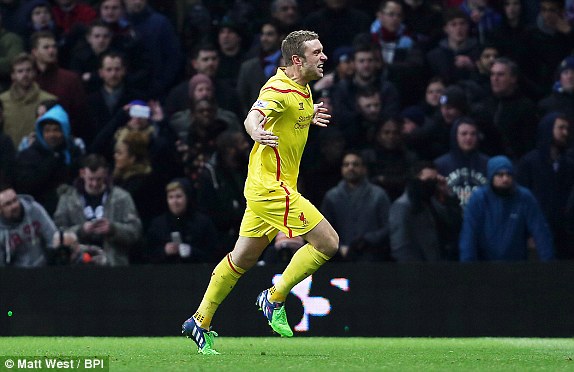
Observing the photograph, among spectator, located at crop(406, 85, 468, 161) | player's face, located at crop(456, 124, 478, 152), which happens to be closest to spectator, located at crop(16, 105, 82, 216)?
spectator, located at crop(406, 85, 468, 161)

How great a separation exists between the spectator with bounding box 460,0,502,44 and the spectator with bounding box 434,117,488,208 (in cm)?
237

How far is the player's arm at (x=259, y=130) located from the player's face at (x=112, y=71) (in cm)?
623

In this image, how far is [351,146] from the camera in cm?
1499

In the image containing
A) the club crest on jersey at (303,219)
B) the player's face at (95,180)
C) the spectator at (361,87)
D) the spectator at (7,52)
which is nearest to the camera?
the club crest on jersey at (303,219)

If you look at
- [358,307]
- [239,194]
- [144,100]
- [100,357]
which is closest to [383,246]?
[358,307]

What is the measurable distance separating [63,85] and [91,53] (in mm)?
811

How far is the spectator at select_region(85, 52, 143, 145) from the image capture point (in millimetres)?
15492

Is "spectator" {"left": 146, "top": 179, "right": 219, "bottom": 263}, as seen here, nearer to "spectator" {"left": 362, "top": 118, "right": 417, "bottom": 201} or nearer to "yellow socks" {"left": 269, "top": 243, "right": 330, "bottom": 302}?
"spectator" {"left": 362, "top": 118, "right": 417, "bottom": 201}

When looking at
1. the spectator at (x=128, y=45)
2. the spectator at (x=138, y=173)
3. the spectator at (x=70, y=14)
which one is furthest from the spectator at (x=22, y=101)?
the spectator at (x=70, y=14)

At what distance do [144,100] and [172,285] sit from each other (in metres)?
2.97

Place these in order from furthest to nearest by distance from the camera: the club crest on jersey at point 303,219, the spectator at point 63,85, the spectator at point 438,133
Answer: the spectator at point 63,85 → the spectator at point 438,133 → the club crest on jersey at point 303,219

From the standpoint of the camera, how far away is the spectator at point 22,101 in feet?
50.0

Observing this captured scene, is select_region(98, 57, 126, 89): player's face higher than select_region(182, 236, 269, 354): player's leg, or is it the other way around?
select_region(98, 57, 126, 89): player's face

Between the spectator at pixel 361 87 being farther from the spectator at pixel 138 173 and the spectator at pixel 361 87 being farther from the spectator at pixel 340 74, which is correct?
the spectator at pixel 138 173
